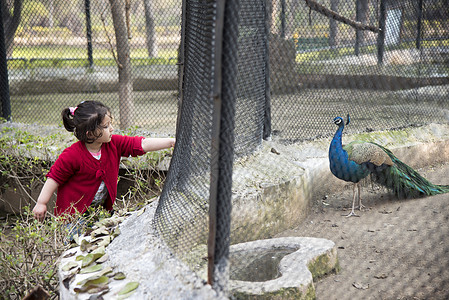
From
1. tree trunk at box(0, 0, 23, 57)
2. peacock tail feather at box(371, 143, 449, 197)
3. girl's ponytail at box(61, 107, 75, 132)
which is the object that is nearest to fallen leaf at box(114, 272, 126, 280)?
girl's ponytail at box(61, 107, 75, 132)

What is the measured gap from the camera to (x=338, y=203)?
4.06 meters

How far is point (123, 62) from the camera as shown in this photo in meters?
6.05

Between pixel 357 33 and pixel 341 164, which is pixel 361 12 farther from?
pixel 341 164

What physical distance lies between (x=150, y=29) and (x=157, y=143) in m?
6.54

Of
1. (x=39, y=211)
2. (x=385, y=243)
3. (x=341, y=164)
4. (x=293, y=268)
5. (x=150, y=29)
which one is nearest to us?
(x=293, y=268)

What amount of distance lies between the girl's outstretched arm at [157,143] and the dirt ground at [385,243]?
1090 mm

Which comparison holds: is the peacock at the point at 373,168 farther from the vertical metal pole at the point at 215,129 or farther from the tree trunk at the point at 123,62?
the tree trunk at the point at 123,62

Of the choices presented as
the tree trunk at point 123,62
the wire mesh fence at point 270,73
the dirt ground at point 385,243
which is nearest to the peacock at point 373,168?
the dirt ground at point 385,243

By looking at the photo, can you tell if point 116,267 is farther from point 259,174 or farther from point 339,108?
point 339,108

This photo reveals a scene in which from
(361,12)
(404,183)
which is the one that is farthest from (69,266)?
(361,12)

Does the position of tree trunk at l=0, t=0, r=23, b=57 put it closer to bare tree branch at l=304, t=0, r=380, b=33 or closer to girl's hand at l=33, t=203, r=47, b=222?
bare tree branch at l=304, t=0, r=380, b=33

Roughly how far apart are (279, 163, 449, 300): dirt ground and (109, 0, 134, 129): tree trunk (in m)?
3.12

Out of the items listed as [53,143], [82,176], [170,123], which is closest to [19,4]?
[170,123]

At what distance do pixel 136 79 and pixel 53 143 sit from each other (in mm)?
5635
